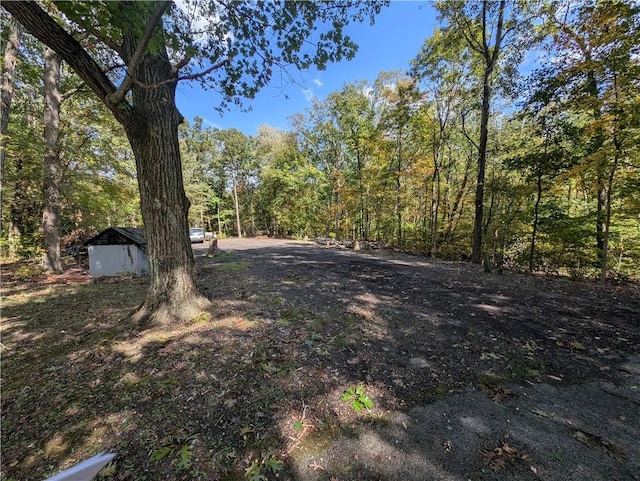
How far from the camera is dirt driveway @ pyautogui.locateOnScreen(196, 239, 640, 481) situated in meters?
1.65

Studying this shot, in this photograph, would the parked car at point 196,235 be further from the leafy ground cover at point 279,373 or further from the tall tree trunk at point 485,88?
the tall tree trunk at point 485,88

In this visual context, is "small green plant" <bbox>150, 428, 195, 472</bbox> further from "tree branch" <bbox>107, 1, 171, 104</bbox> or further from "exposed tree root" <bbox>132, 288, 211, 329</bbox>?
"tree branch" <bbox>107, 1, 171, 104</bbox>

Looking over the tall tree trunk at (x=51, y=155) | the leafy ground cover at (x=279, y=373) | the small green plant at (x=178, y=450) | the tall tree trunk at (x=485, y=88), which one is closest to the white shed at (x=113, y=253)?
the tall tree trunk at (x=51, y=155)

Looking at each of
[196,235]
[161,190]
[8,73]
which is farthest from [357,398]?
[196,235]

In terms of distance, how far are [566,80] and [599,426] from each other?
8.77 m

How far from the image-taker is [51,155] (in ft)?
23.8

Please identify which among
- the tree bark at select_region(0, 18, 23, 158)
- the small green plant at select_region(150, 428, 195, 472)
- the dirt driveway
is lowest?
the dirt driveway

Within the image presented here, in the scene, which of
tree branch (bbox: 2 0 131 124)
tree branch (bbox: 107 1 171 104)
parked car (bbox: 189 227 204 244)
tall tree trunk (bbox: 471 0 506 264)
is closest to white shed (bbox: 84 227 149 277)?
tree branch (bbox: 2 0 131 124)

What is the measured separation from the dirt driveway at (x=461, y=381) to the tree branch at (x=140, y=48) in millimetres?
3057

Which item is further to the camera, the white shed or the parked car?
the parked car

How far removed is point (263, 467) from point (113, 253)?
8.07 meters

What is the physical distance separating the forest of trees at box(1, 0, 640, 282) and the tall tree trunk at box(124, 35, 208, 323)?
6.51 m

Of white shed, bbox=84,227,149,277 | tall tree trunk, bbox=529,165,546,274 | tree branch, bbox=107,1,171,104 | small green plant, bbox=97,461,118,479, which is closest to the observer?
small green plant, bbox=97,461,118,479

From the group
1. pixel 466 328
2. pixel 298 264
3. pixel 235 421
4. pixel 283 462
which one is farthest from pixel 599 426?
pixel 298 264
